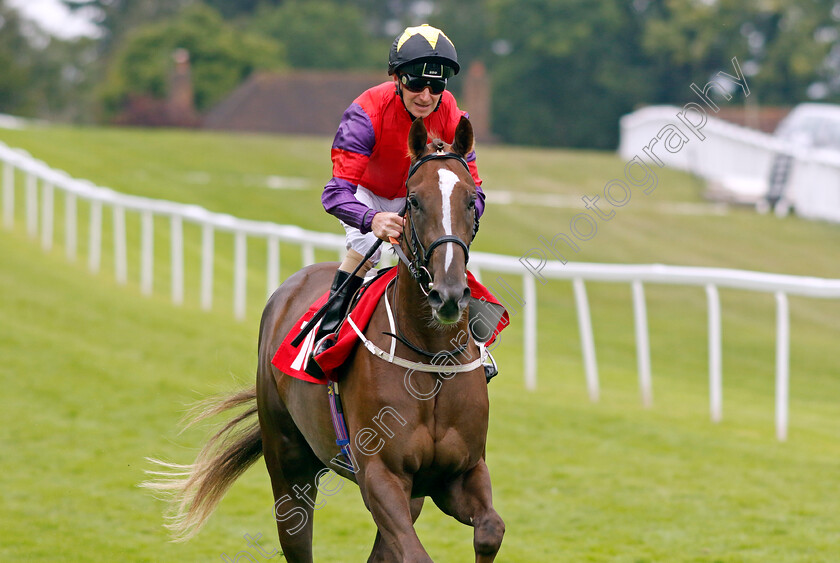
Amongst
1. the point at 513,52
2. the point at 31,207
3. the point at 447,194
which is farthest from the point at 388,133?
the point at 513,52

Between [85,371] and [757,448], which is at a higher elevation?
[757,448]

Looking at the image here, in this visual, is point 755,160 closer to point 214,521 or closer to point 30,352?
point 30,352

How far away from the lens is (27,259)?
14.0 metres

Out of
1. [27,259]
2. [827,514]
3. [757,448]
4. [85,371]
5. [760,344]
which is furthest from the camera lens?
[27,259]

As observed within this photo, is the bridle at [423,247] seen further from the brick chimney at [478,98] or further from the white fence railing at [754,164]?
the brick chimney at [478,98]

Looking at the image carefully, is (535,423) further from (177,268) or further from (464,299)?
(177,268)

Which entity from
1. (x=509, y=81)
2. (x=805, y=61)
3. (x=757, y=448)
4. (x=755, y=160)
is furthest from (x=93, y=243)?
(x=509, y=81)

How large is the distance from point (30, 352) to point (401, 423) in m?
7.04

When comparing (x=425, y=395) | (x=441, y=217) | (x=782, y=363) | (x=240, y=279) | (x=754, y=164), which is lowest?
(x=754, y=164)

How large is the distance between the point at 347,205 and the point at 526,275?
18.0ft

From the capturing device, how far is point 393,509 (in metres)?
3.79

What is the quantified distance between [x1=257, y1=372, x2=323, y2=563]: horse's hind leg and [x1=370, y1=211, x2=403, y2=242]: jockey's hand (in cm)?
140

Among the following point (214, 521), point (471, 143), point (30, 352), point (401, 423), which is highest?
point (471, 143)

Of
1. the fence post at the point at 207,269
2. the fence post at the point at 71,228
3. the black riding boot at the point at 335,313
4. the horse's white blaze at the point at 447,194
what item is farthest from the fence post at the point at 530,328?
the fence post at the point at 71,228
